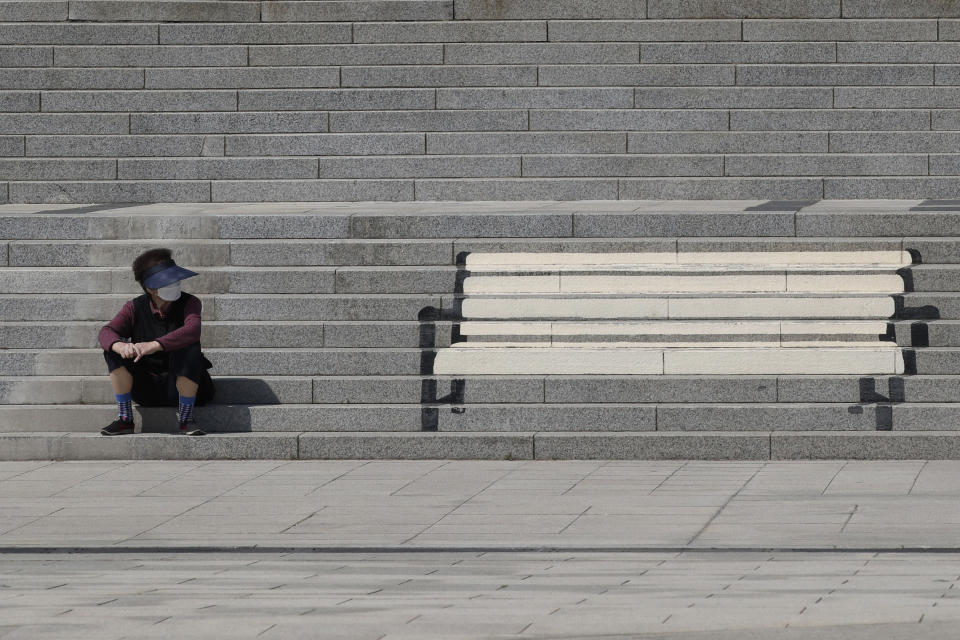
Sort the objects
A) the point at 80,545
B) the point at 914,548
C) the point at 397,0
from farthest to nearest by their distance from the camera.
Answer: the point at 397,0
the point at 80,545
the point at 914,548

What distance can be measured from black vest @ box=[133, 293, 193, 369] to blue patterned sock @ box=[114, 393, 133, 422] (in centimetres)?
26

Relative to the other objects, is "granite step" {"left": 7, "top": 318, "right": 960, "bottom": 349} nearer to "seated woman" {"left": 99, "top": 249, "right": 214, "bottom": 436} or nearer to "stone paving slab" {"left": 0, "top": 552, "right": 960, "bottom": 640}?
"seated woman" {"left": 99, "top": 249, "right": 214, "bottom": 436}

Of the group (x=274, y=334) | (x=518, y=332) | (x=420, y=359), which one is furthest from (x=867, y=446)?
(x=274, y=334)

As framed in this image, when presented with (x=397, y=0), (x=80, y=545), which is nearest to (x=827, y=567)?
(x=80, y=545)

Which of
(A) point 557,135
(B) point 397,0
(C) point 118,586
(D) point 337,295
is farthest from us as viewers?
(B) point 397,0

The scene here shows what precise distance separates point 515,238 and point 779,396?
247 cm

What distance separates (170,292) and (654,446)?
3.17m

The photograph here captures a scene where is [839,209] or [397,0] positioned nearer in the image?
[839,209]

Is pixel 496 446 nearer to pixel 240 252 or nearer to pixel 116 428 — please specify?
pixel 116 428

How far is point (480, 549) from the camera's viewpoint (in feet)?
24.7

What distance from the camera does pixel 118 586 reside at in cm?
664

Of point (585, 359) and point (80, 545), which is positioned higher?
point (585, 359)

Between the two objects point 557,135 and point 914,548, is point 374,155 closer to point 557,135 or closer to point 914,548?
point 557,135

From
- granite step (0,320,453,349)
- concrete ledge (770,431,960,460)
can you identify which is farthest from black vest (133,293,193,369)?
concrete ledge (770,431,960,460)
